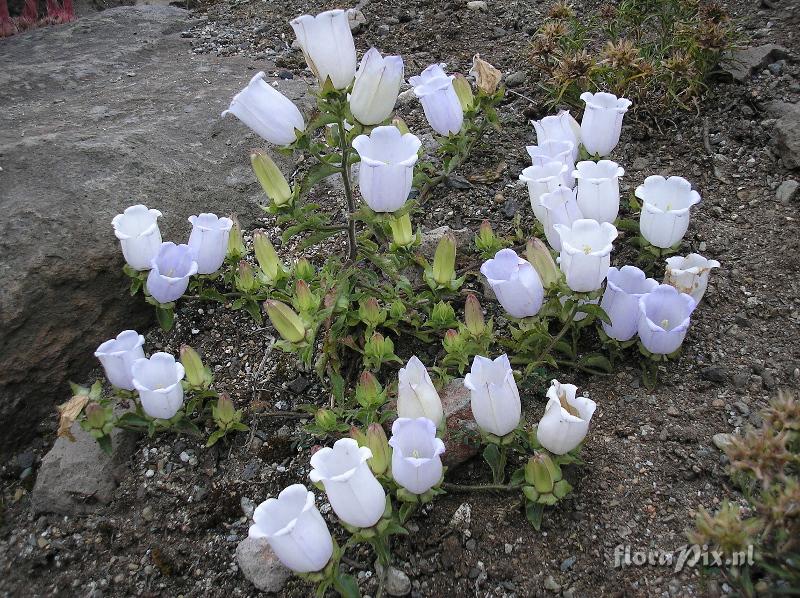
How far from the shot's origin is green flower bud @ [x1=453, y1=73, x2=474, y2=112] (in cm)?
448

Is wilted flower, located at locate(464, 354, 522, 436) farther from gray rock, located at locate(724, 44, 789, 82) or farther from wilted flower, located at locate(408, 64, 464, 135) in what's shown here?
gray rock, located at locate(724, 44, 789, 82)

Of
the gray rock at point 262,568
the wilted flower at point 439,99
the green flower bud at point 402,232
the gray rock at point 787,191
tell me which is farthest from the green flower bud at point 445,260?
the gray rock at point 787,191

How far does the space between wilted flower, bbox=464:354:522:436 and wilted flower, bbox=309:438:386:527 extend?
1.71 ft

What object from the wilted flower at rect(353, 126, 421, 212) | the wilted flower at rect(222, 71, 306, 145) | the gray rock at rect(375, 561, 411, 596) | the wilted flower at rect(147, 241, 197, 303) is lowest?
the gray rock at rect(375, 561, 411, 596)

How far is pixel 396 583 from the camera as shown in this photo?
2922mm

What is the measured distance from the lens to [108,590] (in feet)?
10.4

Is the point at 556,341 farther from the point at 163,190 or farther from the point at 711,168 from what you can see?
the point at 163,190

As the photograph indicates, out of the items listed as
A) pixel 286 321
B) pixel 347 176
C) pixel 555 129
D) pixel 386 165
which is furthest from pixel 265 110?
pixel 555 129

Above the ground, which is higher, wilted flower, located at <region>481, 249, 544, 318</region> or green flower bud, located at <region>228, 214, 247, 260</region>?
wilted flower, located at <region>481, 249, 544, 318</region>

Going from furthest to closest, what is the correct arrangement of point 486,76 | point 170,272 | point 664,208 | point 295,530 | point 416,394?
point 486,76 → point 170,272 → point 664,208 → point 416,394 → point 295,530

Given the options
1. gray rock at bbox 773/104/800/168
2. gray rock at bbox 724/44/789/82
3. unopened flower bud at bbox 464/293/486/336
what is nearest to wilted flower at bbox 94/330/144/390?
unopened flower bud at bbox 464/293/486/336

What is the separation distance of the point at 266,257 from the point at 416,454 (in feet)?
4.86

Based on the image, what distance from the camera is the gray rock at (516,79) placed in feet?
18.4

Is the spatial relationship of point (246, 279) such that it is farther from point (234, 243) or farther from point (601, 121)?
point (601, 121)
